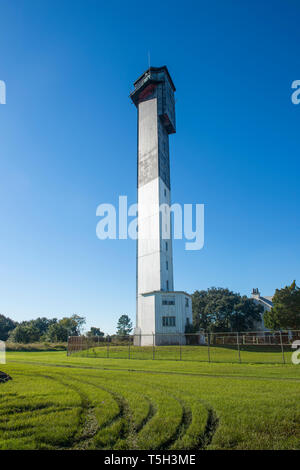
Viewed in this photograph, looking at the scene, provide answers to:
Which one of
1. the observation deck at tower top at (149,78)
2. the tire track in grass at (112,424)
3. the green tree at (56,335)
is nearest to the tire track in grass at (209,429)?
the tire track in grass at (112,424)

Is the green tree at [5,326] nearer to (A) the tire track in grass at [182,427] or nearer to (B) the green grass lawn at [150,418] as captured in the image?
(B) the green grass lawn at [150,418]

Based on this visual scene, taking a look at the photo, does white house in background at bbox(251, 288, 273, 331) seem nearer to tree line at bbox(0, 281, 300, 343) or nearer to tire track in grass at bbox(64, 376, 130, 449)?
tree line at bbox(0, 281, 300, 343)

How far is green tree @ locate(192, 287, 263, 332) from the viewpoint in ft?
209

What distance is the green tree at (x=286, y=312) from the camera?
4791 centimetres

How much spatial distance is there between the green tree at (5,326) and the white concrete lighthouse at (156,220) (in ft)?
220

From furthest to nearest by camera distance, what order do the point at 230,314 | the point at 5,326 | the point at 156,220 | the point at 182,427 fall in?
the point at 5,326
the point at 230,314
the point at 156,220
the point at 182,427

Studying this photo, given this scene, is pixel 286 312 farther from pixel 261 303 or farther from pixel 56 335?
pixel 56 335

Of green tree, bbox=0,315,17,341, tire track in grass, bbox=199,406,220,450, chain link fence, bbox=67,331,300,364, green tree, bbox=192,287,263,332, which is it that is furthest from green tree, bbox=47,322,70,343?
tire track in grass, bbox=199,406,220,450

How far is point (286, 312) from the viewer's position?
47875 mm

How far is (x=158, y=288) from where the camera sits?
48.5 meters

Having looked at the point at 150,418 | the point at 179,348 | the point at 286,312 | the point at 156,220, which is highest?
the point at 156,220

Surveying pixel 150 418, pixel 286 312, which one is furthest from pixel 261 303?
pixel 150 418

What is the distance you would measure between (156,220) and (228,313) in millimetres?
30130
